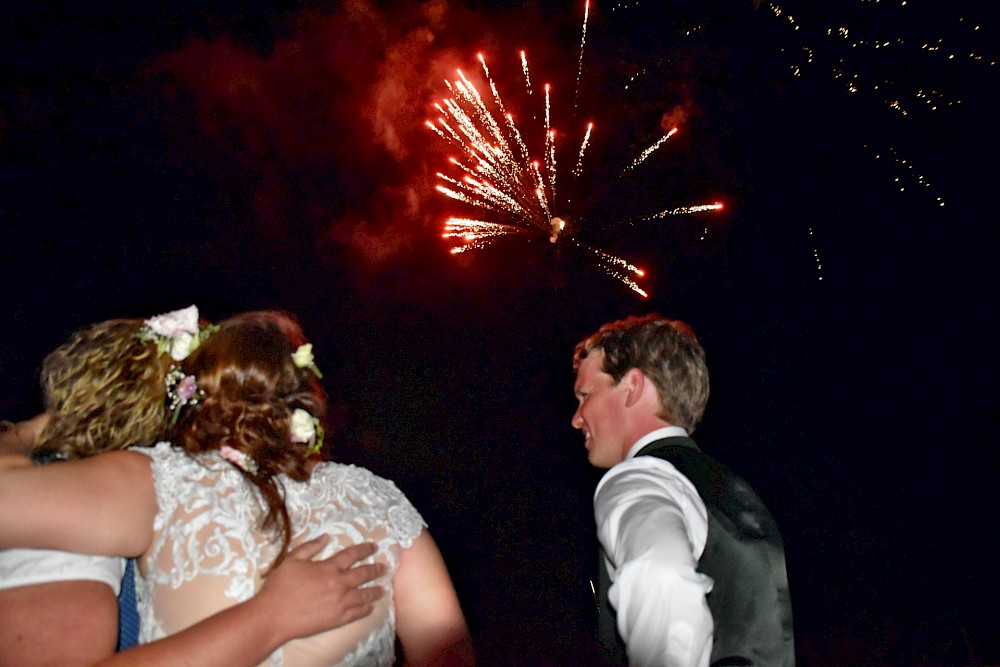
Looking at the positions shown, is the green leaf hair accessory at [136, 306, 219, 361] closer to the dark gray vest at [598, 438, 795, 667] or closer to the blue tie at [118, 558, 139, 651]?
the blue tie at [118, 558, 139, 651]

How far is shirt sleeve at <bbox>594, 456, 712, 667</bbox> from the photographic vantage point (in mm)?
1437

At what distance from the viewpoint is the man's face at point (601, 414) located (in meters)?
2.20

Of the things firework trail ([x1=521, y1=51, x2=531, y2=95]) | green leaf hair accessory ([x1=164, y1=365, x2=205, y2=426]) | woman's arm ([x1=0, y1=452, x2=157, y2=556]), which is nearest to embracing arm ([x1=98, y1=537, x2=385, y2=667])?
woman's arm ([x1=0, y1=452, x2=157, y2=556])

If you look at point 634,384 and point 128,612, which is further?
point 634,384

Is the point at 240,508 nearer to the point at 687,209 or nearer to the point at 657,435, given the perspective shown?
the point at 657,435

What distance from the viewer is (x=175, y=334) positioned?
1615mm

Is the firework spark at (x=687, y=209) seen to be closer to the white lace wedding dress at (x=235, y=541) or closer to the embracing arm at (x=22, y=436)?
the white lace wedding dress at (x=235, y=541)

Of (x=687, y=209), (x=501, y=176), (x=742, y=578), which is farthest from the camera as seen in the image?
(x=501, y=176)

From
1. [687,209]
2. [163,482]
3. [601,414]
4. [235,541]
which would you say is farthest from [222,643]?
[687,209]

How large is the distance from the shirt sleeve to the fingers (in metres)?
0.61

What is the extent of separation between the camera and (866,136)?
555 cm

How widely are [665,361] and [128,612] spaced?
156 cm

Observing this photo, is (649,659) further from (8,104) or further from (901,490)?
(901,490)

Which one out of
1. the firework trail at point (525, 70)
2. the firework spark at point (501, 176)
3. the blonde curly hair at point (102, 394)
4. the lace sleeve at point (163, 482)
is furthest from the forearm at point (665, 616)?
the firework trail at point (525, 70)
